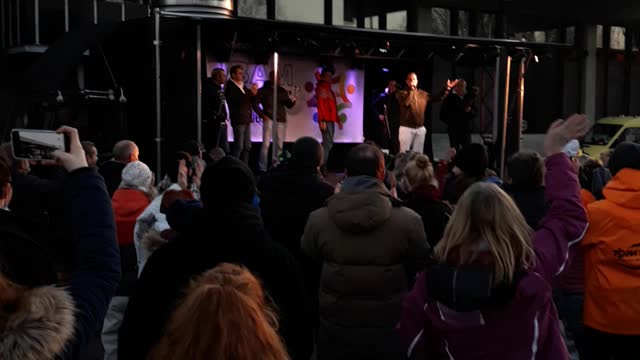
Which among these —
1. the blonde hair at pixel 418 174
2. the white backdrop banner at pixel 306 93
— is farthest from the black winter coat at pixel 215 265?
the white backdrop banner at pixel 306 93

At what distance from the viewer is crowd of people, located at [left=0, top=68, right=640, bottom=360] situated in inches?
80.5

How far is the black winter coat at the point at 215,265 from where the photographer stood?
2.92 m

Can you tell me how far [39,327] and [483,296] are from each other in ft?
5.00

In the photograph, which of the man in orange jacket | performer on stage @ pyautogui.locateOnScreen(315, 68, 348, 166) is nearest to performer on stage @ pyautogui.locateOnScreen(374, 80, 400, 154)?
performer on stage @ pyautogui.locateOnScreen(315, 68, 348, 166)

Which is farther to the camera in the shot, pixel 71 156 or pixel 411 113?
pixel 411 113

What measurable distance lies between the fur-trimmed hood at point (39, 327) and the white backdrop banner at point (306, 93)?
1242 centimetres

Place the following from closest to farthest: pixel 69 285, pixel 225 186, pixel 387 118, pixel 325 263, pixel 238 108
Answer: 1. pixel 69 285
2. pixel 225 186
3. pixel 325 263
4. pixel 238 108
5. pixel 387 118

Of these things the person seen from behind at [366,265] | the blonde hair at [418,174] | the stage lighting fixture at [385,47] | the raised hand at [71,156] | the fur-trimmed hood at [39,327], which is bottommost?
the person seen from behind at [366,265]

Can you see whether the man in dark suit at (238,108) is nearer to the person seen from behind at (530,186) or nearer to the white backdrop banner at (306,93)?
the white backdrop banner at (306,93)

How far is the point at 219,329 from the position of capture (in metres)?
1.92

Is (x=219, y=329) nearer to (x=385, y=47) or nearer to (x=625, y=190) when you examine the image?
(x=625, y=190)

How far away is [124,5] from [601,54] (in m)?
15.2

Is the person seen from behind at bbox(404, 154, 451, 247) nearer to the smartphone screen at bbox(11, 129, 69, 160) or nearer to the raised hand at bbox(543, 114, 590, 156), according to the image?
the raised hand at bbox(543, 114, 590, 156)

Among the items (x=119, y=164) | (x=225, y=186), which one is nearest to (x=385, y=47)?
(x=119, y=164)
